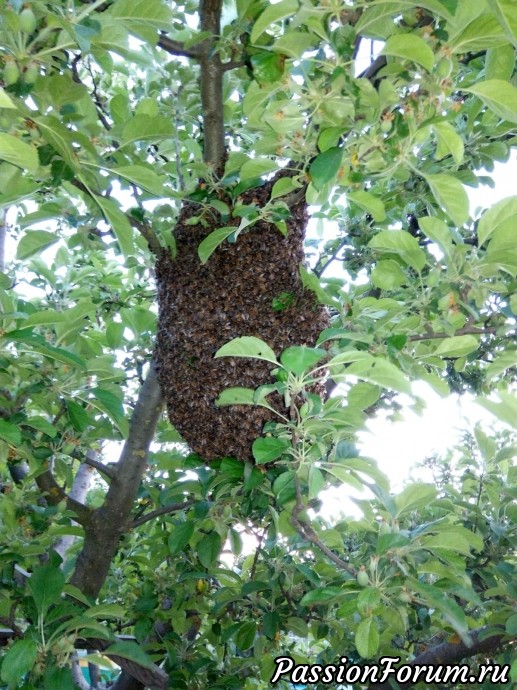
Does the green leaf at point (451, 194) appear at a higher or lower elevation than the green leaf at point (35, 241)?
lower

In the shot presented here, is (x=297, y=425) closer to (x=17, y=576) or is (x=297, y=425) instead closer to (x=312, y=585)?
(x=312, y=585)

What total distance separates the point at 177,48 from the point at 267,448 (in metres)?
1.20

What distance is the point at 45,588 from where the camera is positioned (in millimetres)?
2049

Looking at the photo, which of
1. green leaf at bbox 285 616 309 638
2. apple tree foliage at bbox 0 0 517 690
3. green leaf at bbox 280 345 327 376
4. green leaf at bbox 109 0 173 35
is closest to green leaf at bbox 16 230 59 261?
apple tree foliage at bbox 0 0 517 690

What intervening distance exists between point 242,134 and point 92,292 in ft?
3.40

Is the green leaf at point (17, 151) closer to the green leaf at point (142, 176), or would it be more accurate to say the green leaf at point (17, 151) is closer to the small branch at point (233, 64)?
the green leaf at point (142, 176)

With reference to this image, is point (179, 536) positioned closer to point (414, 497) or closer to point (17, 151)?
point (414, 497)

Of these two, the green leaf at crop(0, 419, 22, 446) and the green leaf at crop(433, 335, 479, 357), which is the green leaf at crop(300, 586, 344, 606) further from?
the green leaf at crop(0, 419, 22, 446)

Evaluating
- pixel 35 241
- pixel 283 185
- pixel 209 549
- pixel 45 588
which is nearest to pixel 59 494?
pixel 45 588

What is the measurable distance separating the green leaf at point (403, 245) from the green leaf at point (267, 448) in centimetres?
52

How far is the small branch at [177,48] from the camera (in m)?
1.91

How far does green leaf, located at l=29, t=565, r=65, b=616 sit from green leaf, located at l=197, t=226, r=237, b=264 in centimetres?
107

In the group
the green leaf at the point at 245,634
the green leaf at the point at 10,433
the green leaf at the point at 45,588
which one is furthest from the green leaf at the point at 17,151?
Result: the green leaf at the point at 245,634

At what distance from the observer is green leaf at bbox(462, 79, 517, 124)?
133cm
